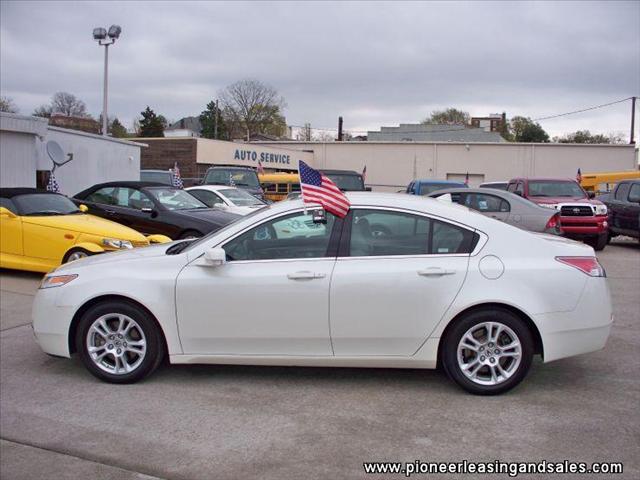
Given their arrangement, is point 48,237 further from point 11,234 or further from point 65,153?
point 65,153

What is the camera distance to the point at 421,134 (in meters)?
71.9

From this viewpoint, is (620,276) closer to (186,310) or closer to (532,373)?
(532,373)

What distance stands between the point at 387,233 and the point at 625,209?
1277cm

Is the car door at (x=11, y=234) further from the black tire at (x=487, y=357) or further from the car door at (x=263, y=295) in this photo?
the black tire at (x=487, y=357)

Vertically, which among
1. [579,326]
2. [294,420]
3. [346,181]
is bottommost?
[294,420]

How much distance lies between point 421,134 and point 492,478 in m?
70.5

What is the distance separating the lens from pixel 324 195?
4.88 m

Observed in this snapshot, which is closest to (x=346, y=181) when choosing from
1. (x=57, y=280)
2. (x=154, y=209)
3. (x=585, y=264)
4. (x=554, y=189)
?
(x=554, y=189)

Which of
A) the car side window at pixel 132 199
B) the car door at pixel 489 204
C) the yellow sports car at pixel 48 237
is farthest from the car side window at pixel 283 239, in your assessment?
the car door at pixel 489 204

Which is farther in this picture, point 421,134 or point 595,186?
point 421,134

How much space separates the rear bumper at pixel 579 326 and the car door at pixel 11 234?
782 centimetres

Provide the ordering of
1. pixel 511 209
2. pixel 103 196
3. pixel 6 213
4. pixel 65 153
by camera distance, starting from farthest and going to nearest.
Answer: pixel 65 153
pixel 511 209
pixel 103 196
pixel 6 213

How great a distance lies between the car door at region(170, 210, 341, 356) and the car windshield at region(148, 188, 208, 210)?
7.07m

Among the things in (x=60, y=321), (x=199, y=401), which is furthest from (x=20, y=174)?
(x=199, y=401)
